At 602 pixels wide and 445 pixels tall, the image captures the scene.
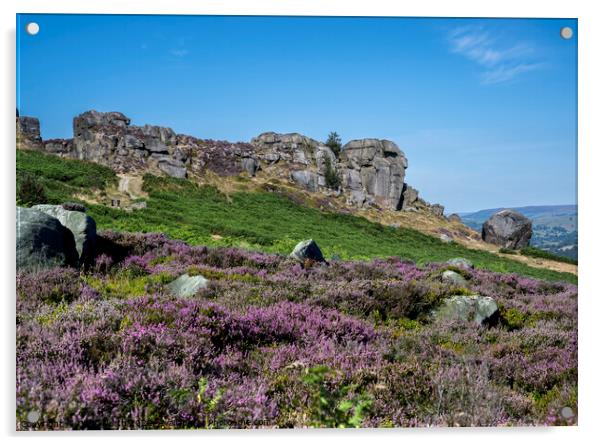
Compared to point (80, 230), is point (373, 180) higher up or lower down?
higher up

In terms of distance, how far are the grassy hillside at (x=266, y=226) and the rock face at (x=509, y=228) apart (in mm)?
697

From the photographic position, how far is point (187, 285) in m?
6.77

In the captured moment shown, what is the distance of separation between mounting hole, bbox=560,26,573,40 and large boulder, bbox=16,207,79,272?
809 centimetres

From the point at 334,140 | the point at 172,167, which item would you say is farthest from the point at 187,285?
the point at 172,167

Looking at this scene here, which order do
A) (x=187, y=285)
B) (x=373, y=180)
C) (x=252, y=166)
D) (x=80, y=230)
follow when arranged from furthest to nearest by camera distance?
(x=373, y=180), (x=252, y=166), (x=80, y=230), (x=187, y=285)

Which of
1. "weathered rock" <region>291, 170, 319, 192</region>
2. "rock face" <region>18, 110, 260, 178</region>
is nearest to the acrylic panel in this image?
"weathered rock" <region>291, 170, 319, 192</region>

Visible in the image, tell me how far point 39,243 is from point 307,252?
5.11m

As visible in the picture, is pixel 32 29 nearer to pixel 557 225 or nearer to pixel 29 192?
pixel 29 192

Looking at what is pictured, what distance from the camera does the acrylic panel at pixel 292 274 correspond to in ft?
13.1

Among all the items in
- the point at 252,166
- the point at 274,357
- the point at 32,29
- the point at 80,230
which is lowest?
the point at 274,357

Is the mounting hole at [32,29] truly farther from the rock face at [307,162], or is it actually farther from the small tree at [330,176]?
the rock face at [307,162]

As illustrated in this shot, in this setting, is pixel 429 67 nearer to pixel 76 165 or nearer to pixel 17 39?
pixel 17 39

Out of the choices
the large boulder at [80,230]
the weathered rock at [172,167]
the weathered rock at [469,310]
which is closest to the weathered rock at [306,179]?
the weathered rock at [172,167]

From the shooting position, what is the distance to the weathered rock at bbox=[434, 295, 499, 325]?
6686 millimetres
